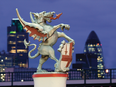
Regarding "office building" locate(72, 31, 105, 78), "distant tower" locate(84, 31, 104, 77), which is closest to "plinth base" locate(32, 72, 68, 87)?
"office building" locate(72, 31, 105, 78)

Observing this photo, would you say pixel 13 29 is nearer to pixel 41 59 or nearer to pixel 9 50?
pixel 9 50

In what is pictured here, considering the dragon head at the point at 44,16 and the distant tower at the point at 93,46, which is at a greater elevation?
the distant tower at the point at 93,46

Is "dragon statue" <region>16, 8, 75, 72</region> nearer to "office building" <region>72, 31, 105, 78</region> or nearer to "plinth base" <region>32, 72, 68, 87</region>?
"plinth base" <region>32, 72, 68, 87</region>

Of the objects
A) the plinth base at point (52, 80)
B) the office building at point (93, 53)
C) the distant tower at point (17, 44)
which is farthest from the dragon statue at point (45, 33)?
the distant tower at point (17, 44)

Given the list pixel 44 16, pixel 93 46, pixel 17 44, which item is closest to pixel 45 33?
pixel 44 16

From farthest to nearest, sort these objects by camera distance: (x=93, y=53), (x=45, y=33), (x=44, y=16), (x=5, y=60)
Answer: (x=93, y=53) → (x=5, y=60) → (x=44, y=16) → (x=45, y=33)

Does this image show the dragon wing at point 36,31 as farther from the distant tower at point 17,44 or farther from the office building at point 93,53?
the distant tower at point 17,44

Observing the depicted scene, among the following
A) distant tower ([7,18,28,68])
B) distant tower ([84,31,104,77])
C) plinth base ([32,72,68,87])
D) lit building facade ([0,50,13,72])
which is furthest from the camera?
distant tower ([84,31,104,77])

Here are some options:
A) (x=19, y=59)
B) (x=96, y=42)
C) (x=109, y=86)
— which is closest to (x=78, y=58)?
(x=19, y=59)

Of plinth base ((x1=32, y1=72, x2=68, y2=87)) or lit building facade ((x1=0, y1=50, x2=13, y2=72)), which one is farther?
lit building facade ((x1=0, y1=50, x2=13, y2=72))

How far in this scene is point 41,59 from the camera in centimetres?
1101

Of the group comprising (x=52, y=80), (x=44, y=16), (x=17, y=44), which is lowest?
(x=52, y=80)

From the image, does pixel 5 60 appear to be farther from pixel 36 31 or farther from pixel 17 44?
pixel 36 31

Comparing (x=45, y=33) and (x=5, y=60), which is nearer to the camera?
(x=45, y=33)
